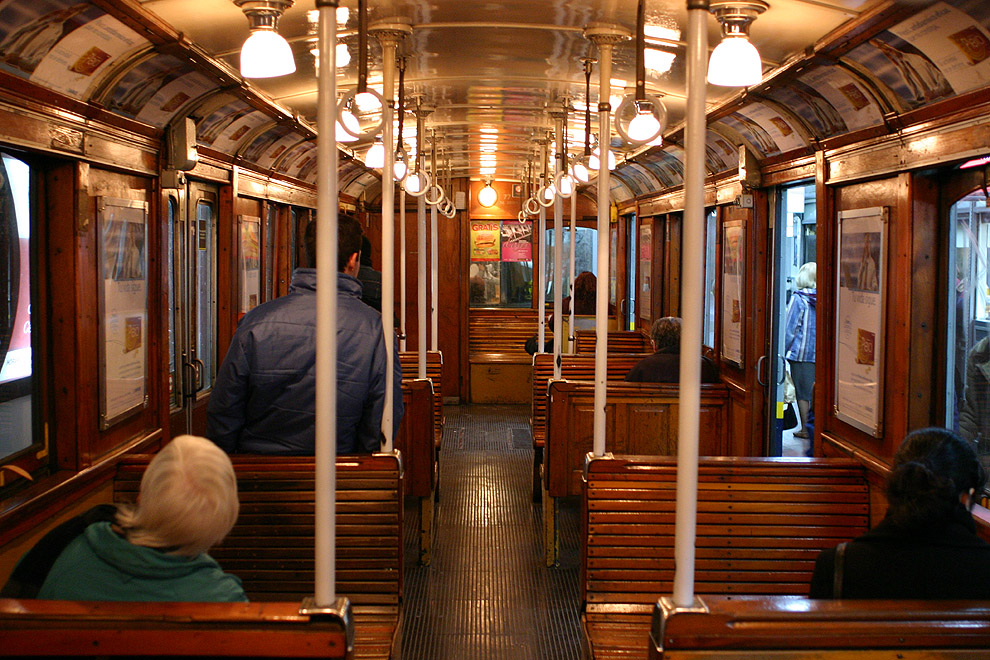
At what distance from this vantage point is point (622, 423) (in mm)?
5949

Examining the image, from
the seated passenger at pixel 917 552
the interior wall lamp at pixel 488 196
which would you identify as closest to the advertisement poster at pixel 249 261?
the interior wall lamp at pixel 488 196

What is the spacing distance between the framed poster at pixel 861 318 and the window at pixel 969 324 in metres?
0.36

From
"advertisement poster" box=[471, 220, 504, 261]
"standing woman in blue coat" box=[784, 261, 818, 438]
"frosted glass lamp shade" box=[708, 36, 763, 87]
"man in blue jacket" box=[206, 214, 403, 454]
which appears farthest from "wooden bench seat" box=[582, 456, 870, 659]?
"advertisement poster" box=[471, 220, 504, 261]

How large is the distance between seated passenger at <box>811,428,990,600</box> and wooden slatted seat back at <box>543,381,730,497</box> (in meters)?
3.26

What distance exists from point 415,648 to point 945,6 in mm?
3494

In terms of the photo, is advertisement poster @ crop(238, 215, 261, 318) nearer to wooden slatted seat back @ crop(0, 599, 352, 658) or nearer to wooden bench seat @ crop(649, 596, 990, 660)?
wooden slatted seat back @ crop(0, 599, 352, 658)

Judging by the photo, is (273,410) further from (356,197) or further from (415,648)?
(356,197)

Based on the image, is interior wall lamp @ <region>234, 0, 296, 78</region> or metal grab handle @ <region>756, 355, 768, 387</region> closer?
interior wall lamp @ <region>234, 0, 296, 78</region>

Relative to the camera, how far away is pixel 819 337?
534 cm

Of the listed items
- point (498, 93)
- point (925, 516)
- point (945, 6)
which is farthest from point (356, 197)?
point (925, 516)

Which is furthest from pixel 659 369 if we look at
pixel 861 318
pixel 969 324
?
pixel 969 324

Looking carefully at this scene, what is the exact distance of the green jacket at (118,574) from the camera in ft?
6.81

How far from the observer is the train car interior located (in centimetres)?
213

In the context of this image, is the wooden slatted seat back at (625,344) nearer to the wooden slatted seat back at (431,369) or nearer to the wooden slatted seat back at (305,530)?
the wooden slatted seat back at (431,369)
